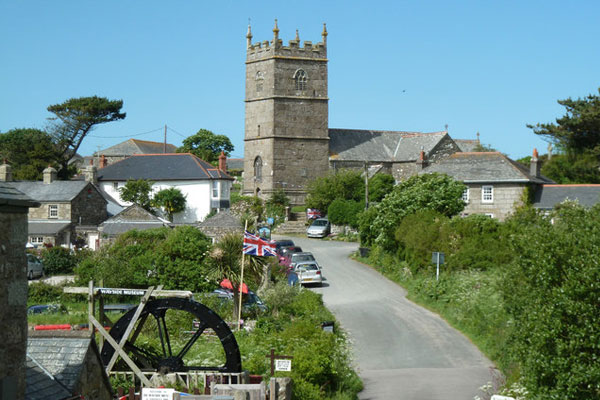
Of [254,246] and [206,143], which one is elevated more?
[206,143]

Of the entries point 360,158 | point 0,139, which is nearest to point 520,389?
point 360,158

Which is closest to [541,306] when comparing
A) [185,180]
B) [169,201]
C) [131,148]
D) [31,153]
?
[169,201]

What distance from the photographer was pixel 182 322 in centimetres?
2308

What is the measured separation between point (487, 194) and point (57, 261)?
28691 mm

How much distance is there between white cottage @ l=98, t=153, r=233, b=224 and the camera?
62156 mm

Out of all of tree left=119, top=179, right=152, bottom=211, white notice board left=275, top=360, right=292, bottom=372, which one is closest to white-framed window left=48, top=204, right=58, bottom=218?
tree left=119, top=179, right=152, bottom=211

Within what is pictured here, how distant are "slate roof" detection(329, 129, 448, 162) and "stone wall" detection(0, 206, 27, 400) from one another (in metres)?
62.6

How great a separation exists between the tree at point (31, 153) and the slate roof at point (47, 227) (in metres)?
17.4

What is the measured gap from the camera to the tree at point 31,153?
67.4m

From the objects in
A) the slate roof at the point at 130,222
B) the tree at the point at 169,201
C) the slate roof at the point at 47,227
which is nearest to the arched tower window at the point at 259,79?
the tree at the point at 169,201

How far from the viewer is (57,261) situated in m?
40.1

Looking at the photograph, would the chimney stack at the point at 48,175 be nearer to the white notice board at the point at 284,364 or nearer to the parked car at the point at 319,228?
the parked car at the point at 319,228

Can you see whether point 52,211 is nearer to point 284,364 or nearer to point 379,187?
point 379,187

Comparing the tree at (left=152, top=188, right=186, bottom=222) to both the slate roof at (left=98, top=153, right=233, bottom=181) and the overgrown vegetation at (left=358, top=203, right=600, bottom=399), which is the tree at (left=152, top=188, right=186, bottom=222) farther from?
the overgrown vegetation at (left=358, top=203, right=600, bottom=399)
